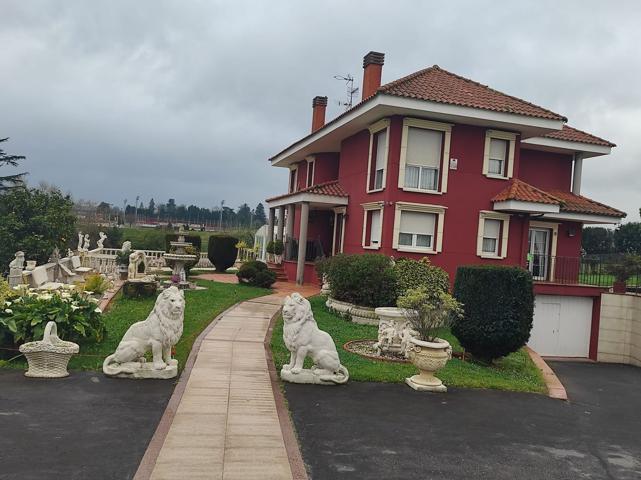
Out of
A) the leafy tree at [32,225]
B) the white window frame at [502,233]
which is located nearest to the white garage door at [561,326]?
the white window frame at [502,233]

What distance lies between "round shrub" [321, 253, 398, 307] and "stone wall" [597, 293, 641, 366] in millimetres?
8607

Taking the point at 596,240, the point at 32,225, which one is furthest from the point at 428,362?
the point at 596,240

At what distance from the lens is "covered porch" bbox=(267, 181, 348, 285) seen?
2011cm

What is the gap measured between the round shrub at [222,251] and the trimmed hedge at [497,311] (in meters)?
16.3

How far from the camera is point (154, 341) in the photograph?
24.4ft

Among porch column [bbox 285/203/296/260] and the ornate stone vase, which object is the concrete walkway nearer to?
the ornate stone vase

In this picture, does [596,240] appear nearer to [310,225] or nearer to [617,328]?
[617,328]

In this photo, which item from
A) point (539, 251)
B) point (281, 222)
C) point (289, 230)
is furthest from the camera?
point (281, 222)

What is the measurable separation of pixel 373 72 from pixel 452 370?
13528 millimetres

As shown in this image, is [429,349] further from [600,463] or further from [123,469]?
[123,469]

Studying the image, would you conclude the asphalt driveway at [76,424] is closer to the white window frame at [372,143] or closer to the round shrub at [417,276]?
the round shrub at [417,276]

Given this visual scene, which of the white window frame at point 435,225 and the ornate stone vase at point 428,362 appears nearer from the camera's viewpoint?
the ornate stone vase at point 428,362

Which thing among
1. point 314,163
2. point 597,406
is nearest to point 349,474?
point 597,406

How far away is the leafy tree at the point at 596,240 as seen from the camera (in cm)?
5096
